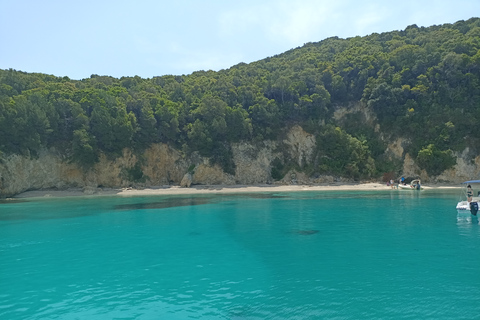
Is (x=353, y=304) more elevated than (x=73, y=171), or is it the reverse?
(x=73, y=171)

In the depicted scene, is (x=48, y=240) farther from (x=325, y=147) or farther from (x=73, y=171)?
(x=325, y=147)

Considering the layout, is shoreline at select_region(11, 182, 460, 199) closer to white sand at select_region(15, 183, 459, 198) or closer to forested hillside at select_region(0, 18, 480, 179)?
white sand at select_region(15, 183, 459, 198)

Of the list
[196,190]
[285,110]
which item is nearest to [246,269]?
[196,190]

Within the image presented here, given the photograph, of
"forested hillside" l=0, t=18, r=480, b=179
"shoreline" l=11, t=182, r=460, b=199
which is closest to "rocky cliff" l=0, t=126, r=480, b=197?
"forested hillside" l=0, t=18, r=480, b=179

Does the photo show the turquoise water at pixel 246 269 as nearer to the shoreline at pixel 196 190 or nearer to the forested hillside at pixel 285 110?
the shoreline at pixel 196 190

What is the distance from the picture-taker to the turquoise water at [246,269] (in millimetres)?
10789

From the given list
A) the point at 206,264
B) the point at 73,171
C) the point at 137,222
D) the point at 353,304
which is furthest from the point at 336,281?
the point at 73,171

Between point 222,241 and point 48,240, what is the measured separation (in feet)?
36.6

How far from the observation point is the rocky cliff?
56684mm

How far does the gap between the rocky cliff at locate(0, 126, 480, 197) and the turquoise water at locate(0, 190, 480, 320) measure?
108 feet

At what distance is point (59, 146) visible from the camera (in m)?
60.1

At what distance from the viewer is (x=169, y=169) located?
6794 cm

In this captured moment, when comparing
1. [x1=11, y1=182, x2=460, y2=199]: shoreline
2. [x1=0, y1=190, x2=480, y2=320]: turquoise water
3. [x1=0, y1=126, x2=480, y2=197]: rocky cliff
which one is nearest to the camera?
[x1=0, y1=190, x2=480, y2=320]: turquoise water

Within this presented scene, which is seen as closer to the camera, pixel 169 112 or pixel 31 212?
pixel 31 212
